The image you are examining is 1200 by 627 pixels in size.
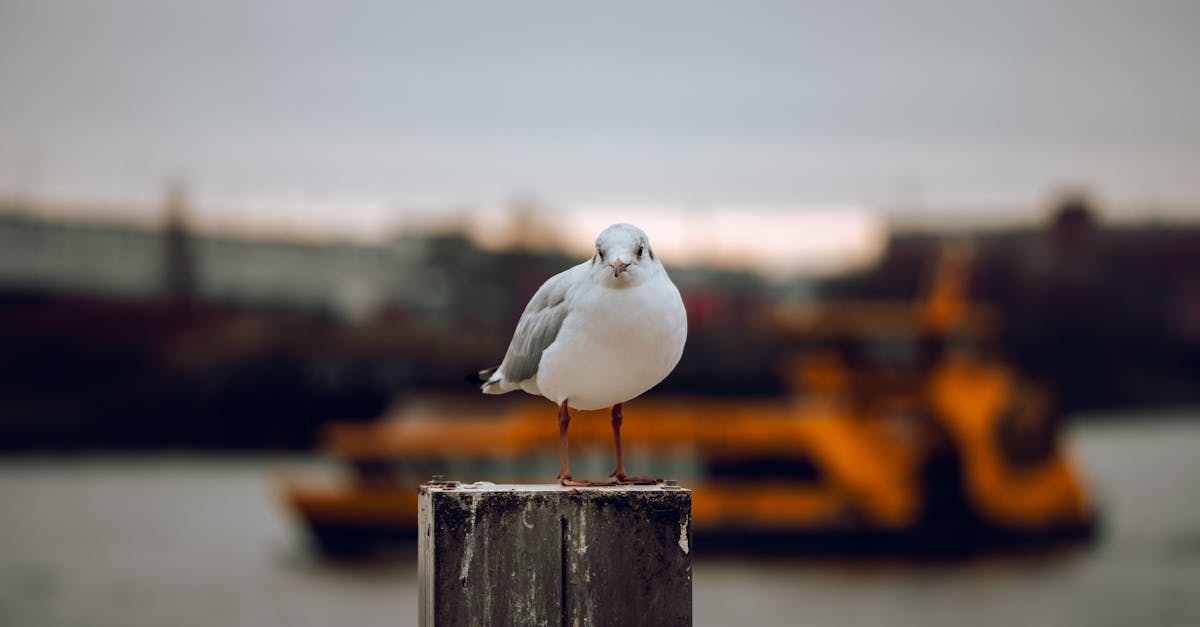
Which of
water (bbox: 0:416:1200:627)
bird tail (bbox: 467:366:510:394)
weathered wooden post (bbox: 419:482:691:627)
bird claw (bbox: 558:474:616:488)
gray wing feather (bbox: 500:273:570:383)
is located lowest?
water (bbox: 0:416:1200:627)

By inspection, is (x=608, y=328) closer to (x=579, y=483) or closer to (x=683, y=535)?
(x=579, y=483)

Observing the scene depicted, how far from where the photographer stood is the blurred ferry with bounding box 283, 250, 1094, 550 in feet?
106

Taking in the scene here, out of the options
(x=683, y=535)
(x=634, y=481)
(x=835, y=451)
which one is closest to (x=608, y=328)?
(x=634, y=481)

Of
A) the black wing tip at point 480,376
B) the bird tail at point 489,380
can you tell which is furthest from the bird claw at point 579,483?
the black wing tip at point 480,376

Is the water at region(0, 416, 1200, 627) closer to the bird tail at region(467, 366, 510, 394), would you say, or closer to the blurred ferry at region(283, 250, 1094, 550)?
the blurred ferry at region(283, 250, 1094, 550)

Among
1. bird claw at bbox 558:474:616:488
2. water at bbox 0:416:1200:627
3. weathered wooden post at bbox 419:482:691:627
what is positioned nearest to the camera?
weathered wooden post at bbox 419:482:691:627

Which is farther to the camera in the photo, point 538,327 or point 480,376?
point 480,376

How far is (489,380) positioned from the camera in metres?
5.93

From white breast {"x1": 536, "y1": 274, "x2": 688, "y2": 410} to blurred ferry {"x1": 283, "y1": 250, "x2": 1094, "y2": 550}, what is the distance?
81.7 ft

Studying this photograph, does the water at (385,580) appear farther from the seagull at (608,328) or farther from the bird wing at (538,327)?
the seagull at (608,328)

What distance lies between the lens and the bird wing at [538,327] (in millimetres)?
5434

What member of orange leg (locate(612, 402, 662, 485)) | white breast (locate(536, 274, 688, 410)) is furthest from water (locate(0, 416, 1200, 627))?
white breast (locate(536, 274, 688, 410))

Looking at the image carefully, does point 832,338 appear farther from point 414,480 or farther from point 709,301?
point 709,301

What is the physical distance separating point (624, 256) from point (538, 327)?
0.59 m
